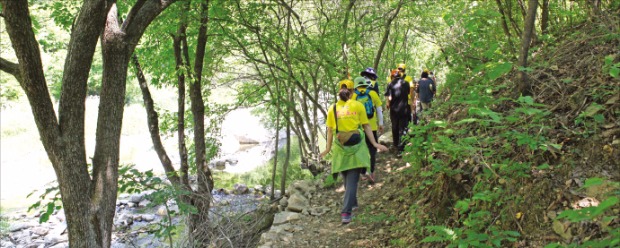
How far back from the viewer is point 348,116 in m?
5.39

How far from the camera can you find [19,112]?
97.1 feet

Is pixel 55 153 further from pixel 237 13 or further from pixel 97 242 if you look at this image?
pixel 237 13

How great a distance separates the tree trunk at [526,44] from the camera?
4.02 meters

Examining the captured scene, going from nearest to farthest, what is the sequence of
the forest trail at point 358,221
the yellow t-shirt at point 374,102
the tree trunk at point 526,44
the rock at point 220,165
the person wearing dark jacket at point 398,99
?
the tree trunk at point 526,44, the forest trail at point 358,221, the yellow t-shirt at point 374,102, the person wearing dark jacket at point 398,99, the rock at point 220,165

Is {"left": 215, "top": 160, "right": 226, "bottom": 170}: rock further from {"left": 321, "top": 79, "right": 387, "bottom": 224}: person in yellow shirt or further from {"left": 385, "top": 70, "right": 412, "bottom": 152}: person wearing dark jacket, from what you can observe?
{"left": 321, "top": 79, "right": 387, "bottom": 224}: person in yellow shirt

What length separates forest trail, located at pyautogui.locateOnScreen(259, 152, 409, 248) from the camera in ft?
17.0

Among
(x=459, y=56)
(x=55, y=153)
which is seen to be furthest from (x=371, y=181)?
(x=55, y=153)

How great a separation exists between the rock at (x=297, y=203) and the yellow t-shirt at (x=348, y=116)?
2.09 meters

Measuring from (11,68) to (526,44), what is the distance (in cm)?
450

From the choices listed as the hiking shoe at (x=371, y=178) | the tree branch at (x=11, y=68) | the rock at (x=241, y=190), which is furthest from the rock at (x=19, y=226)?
the tree branch at (x=11, y=68)

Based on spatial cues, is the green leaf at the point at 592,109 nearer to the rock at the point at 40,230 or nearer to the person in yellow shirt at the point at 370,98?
the person in yellow shirt at the point at 370,98

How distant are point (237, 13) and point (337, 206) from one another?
422 centimetres

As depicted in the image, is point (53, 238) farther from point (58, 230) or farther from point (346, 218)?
point (346, 218)

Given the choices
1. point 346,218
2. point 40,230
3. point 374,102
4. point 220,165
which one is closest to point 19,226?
point 40,230
